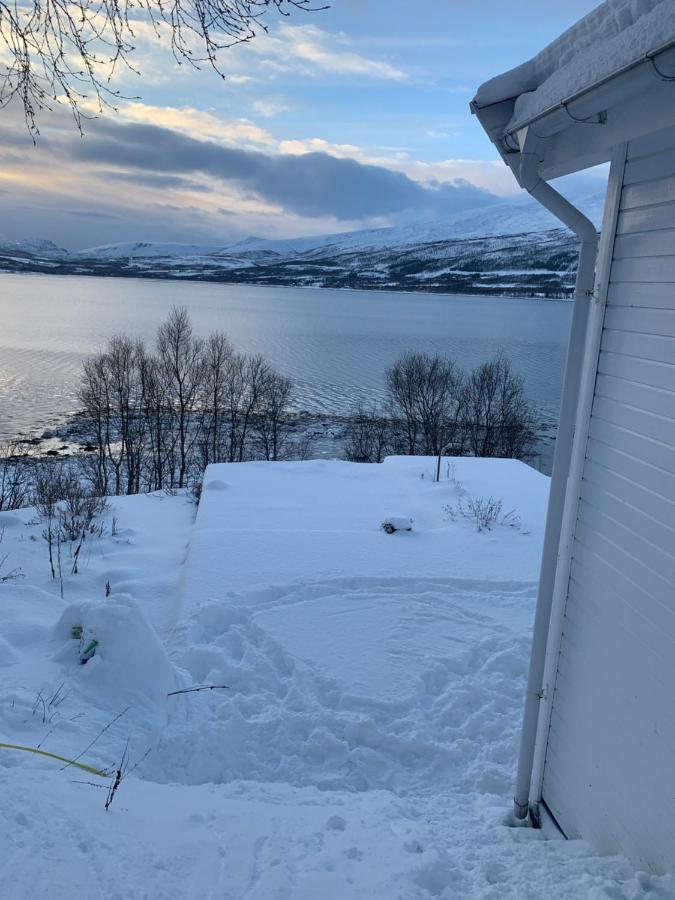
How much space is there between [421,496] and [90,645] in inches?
300

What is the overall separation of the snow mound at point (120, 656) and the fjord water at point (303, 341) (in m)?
27.8

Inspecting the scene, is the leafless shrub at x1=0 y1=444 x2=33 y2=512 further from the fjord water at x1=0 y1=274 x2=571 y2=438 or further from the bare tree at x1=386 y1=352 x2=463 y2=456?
the bare tree at x1=386 y1=352 x2=463 y2=456

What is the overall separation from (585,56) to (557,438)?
1.99 meters

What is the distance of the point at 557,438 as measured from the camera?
3.75m

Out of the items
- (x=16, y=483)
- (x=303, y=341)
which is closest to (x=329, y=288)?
(x=303, y=341)

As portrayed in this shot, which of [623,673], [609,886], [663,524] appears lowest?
[609,886]

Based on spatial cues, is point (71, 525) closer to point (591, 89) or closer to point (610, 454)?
point (610, 454)

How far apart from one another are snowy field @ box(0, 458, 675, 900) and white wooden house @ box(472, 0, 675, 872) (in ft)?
1.27

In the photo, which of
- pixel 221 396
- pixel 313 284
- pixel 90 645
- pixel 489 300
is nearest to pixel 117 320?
pixel 221 396

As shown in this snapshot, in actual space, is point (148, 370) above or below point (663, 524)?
below

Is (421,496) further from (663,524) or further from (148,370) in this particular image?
(148,370)

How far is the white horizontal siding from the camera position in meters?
2.83

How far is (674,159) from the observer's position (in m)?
2.74

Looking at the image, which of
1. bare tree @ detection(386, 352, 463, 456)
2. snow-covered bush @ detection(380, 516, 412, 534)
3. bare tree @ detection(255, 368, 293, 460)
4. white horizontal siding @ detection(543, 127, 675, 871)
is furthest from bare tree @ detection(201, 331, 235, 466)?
white horizontal siding @ detection(543, 127, 675, 871)
